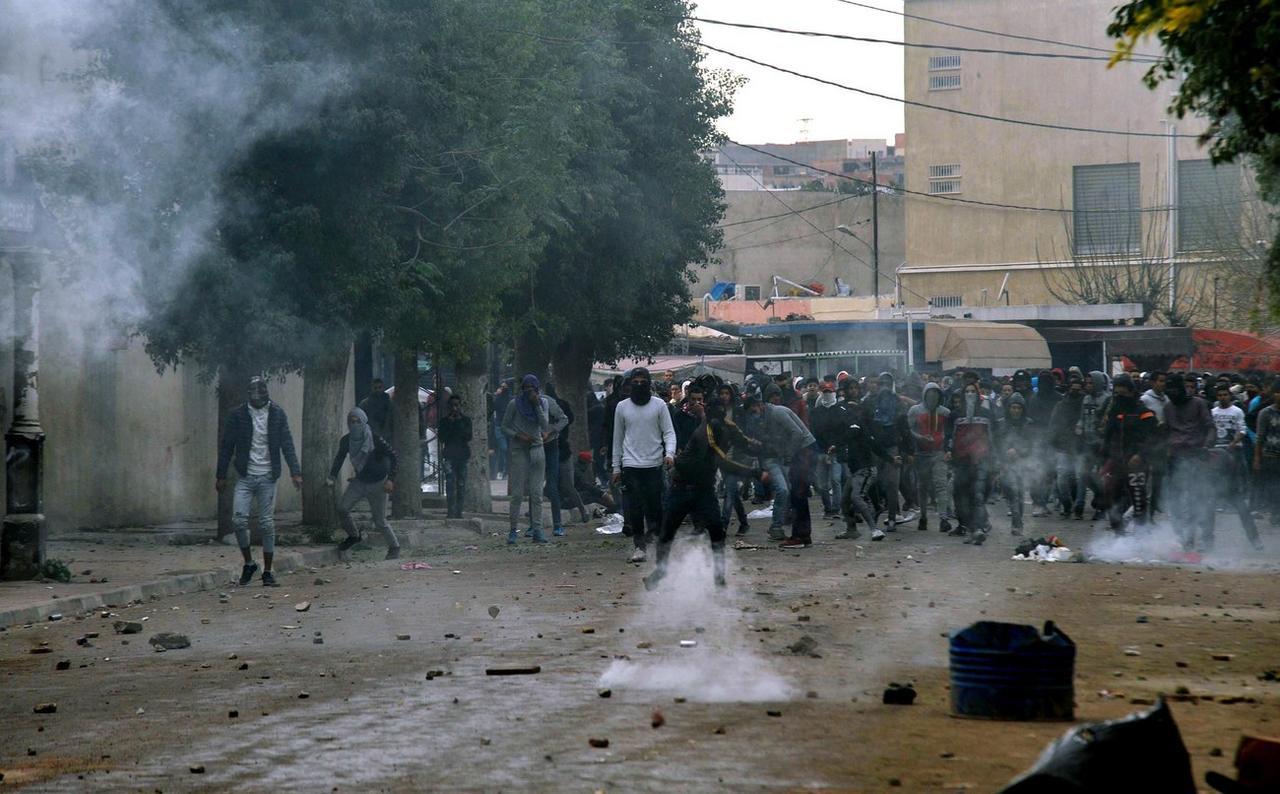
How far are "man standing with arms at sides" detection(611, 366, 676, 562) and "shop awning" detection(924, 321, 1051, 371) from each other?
21.2 metres

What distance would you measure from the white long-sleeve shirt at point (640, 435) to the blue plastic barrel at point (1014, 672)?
731cm

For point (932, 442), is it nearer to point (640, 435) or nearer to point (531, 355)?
point (640, 435)

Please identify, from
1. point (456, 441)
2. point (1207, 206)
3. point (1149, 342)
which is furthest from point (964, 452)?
point (1207, 206)

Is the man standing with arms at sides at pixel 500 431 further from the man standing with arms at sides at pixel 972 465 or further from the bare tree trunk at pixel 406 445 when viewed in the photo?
the man standing with arms at sides at pixel 972 465

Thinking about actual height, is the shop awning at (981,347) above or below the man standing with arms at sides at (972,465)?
above

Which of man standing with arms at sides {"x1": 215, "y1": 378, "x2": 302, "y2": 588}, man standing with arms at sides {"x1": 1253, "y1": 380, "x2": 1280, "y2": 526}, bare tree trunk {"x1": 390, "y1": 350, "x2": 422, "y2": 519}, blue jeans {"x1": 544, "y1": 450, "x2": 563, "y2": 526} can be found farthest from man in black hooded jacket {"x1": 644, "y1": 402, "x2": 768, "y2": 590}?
bare tree trunk {"x1": 390, "y1": 350, "x2": 422, "y2": 519}

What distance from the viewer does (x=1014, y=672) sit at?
670 centimetres

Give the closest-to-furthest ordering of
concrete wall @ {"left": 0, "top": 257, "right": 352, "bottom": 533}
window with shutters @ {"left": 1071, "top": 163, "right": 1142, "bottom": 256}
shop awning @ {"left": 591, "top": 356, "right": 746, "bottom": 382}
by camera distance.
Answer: concrete wall @ {"left": 0, "top": 257, "right": 352, "bottom": 533}, shop awning @ {"left": 591, "top": 356, "right": 746, "bottom": 382}, window with shutters @ {"left": 1071, "top": 163, "right": 1142, "bottom": 256}

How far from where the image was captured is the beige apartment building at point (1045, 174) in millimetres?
49959

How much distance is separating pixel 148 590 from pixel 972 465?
8400 millimetres

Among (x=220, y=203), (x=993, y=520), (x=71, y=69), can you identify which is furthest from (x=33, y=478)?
(x=993, y=520)

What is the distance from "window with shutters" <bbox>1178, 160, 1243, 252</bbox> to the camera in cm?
4581

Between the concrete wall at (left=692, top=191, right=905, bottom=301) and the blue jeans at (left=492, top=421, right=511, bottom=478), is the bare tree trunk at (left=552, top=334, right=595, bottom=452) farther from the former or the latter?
the concrete wall at (left=692, top=191, right=905, bottom=301)

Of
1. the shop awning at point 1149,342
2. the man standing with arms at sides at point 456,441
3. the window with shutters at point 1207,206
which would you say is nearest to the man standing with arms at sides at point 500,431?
the man standing with arms at sides at point 456,441
